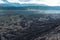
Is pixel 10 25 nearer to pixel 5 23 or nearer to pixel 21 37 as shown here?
pixel 5 23

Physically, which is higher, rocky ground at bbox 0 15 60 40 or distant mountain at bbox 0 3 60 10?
distant mountain at bbox 0 3 60 10

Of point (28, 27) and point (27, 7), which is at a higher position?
point (27, 7)

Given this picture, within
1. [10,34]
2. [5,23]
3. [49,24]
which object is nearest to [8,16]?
[5,23]

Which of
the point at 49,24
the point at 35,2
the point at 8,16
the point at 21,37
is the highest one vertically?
the point at 35,2

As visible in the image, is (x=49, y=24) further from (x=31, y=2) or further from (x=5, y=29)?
(x=5, y=29)

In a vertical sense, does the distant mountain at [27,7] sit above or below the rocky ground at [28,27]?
above

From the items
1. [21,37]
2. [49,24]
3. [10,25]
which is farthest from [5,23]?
[49,24]

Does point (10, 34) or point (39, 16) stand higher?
point (39, 16)
